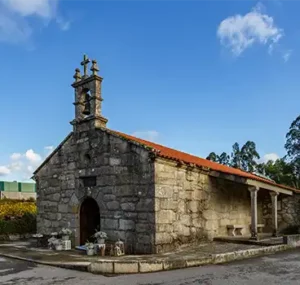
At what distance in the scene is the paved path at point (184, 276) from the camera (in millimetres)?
6637

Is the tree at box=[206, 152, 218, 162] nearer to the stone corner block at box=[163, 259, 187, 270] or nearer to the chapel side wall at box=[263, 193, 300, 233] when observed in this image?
the chapel side wall at box=[263, 193, 300, 233]

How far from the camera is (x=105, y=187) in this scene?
11.0 meters

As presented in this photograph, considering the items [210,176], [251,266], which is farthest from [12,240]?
[251,266]

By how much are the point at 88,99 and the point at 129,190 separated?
11.6 ft

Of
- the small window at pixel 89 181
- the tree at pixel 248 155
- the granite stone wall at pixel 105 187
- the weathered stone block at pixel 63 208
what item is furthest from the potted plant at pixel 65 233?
the tree at pixel 248 155

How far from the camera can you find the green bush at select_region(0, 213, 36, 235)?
1448 cm

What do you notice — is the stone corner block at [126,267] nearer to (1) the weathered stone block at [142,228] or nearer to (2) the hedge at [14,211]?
(1) the weathered stone block at [142,228]

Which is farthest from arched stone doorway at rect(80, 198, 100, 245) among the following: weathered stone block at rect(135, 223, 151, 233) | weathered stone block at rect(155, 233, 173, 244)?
weathered stone block at rect(155, 233, 173, 244)

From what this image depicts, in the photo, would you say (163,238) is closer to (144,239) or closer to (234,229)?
(144,239)

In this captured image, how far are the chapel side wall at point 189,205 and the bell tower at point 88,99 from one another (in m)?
2.76

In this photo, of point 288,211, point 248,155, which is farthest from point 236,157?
point 288,211

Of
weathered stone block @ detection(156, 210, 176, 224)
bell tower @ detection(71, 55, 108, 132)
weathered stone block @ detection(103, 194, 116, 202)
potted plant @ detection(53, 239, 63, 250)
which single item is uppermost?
bell tower @ detection(71, 55, 108, 132)

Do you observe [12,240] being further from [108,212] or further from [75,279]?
[75,279]

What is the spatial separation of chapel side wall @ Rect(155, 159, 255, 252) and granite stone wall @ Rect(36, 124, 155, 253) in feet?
0.98
